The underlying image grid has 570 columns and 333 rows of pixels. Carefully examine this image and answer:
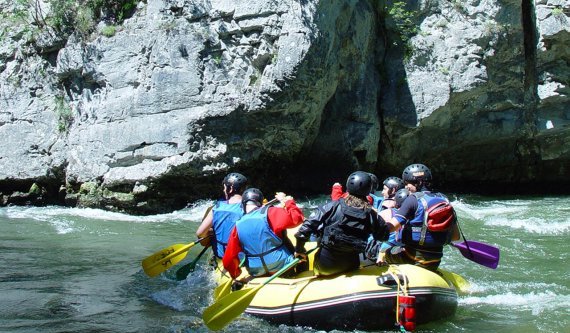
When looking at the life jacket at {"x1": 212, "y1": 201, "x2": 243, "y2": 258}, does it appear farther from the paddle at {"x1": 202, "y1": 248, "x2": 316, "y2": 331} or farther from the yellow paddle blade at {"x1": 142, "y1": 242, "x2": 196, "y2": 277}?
the paddle at {"x1": 202, "y1": 248, "x2": 316, "y2": 331}

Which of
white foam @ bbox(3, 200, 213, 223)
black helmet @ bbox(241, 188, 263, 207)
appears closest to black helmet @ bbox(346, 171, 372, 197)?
black helmet @ bbox(241, 188, 263, 207)

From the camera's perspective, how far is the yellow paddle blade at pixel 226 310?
184 inches

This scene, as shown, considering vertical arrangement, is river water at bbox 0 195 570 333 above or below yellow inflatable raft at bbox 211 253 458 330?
below

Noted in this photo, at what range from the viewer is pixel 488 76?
13570 millimetres

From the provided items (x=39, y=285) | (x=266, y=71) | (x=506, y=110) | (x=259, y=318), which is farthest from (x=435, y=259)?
(x=506, y=110)

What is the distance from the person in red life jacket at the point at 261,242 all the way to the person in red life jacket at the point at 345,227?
282 mm

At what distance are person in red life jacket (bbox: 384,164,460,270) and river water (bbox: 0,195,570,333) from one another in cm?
63

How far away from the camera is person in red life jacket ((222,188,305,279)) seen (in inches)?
199

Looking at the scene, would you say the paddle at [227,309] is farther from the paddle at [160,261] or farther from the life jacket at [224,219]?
the paddle at [160,261]

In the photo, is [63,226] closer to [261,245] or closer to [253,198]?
[253,198]

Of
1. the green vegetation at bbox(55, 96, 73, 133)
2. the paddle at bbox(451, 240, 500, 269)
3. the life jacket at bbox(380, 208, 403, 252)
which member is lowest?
the paddle at bbox(451, 240, 500, 269)

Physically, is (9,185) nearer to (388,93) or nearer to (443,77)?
(388,93)

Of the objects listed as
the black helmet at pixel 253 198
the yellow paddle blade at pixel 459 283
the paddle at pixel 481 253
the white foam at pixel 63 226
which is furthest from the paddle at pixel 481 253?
the white foam at pixel 63 226

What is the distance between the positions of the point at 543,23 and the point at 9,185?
12867mm
